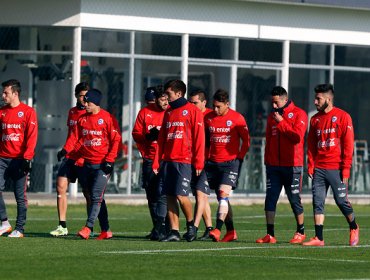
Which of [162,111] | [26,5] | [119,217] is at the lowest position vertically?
[119,217]

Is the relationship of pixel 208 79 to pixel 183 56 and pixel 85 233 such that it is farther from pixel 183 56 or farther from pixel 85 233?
pixel 85 233

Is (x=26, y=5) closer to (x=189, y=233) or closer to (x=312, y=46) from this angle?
(x=312, y=46)

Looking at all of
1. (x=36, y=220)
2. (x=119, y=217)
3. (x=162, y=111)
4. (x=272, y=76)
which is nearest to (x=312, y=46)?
(x=272, y=76)

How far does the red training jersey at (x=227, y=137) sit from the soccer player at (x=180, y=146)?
1014mm

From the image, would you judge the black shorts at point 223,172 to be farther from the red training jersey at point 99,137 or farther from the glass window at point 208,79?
the glass window at point 208,79

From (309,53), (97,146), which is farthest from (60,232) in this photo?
(309,53)

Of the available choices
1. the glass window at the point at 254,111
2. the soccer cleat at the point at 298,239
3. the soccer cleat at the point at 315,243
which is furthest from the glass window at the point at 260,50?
the soccer cleat at the point at 315,243

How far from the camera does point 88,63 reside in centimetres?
3084

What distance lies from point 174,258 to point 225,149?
4232mm

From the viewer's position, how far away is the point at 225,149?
1978cm

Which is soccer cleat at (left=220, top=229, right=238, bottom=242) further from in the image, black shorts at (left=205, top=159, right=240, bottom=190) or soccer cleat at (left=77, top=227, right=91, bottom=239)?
soccer cleat at (left=77, top=227, right=91, bottom=239)

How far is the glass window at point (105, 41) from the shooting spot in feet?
101

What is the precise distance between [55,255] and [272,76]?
60.8 ft

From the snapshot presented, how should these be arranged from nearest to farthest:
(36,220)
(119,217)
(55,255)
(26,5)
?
1. (55,255)
2. (36,220)
3. (119,217)
4. (26,5)
